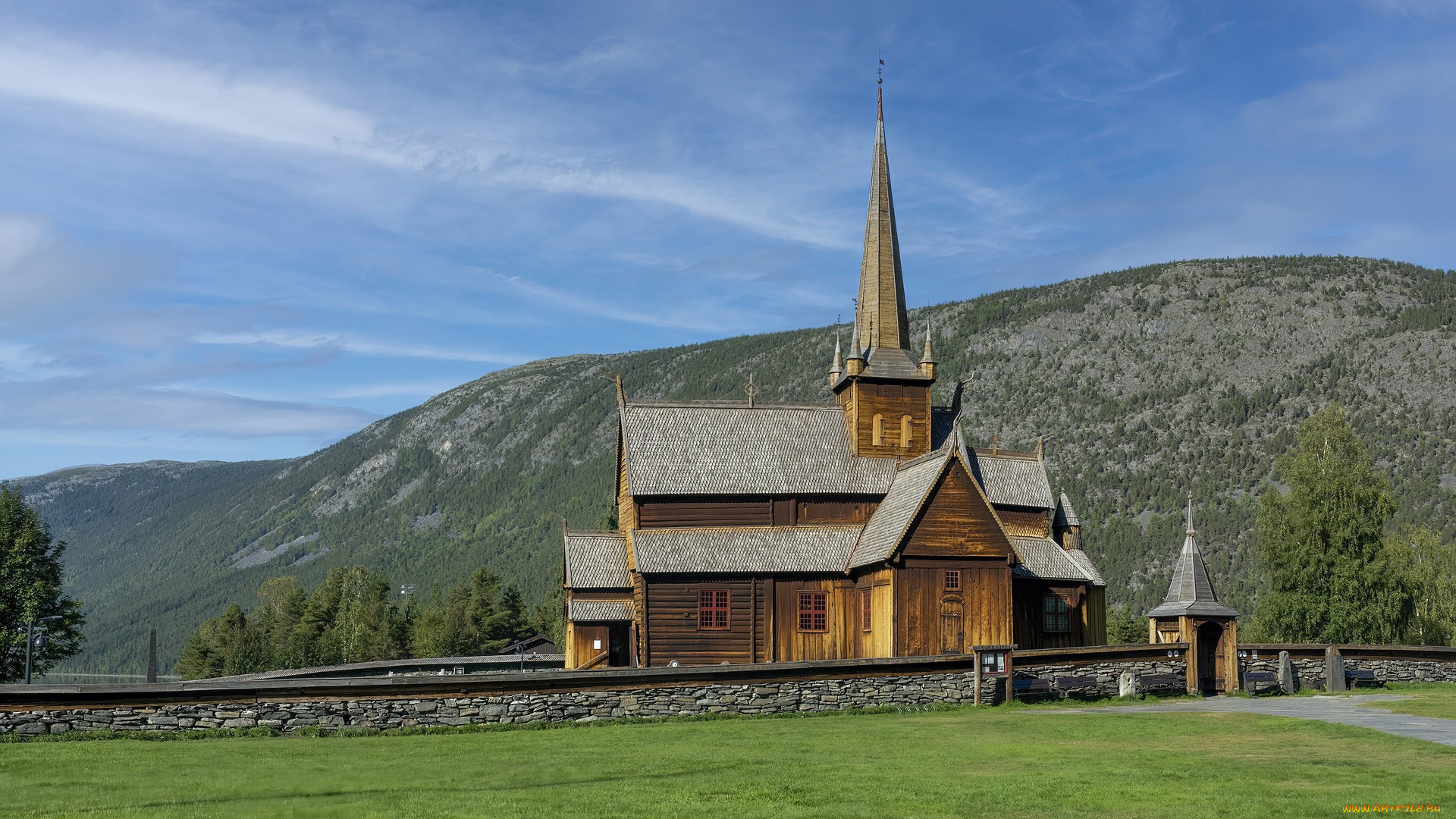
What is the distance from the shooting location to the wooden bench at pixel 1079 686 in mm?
33250

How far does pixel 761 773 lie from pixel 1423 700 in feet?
68.0

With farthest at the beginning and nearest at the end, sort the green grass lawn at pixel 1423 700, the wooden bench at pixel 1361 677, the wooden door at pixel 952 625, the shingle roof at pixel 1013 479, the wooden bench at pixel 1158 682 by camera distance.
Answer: the shingle roof at pixel 1013 479 → the wooden door at pixel 952 625 → the wooden bench at pixel 1361 677 → the wooden bench at pixel 1158 682 → the green grass lawn at pixel 1423 700

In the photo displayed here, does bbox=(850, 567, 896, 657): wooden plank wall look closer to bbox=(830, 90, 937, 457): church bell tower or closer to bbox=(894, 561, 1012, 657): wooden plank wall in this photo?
bbox=(894, 561, 1012, 657): wooden plank wall

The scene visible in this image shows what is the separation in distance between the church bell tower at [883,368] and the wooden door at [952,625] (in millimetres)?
9868

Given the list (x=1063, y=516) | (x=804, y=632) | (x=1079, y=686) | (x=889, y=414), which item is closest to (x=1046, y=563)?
(x=1063, y=516)

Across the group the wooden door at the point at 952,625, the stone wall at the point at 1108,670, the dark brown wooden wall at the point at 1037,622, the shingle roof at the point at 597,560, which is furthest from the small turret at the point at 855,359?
the stone wall at the point at 1108,670

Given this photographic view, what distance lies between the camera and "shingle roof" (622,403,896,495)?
47.8 meters

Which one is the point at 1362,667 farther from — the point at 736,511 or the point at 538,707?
the point at 538,707

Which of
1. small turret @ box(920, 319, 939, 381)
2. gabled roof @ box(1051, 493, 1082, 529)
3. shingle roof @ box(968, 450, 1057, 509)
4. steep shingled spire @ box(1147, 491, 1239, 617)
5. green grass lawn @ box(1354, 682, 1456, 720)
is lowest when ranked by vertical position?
green grass lawn @ box(1354, 682, 1456, 720)

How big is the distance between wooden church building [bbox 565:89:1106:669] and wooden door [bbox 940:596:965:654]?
54 millimetres

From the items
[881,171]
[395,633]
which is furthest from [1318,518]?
[395,633]

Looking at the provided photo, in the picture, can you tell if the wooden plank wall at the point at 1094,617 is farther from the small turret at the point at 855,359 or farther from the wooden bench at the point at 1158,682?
the wooden bench at the point at 1158,682

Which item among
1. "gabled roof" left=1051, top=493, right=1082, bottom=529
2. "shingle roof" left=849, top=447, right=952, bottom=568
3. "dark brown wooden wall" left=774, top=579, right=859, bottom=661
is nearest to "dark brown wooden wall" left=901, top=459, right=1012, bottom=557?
"shingle roof" left=849, top=447, right=952, bottom=568

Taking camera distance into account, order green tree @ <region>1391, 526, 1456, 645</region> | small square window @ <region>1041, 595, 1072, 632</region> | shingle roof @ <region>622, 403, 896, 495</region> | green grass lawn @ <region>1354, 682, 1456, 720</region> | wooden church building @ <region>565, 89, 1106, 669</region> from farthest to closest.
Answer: green tree @ <region>1391, 526, 1456, 645</region> → small square window @ <region>1041, 595, 1072, 632</region> → shingle roof @ <region>622, 403, 896, 495</region> → wooden church building @ <region>565, 89, 1106, 669</region> → green grass lawn @ <region>1354, 682, 1456, 720</region>
